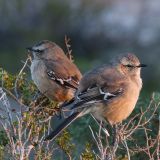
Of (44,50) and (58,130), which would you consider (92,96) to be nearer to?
(58,130)

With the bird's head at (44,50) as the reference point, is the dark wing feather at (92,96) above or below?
below

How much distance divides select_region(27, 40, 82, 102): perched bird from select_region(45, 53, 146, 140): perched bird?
2.91 ft

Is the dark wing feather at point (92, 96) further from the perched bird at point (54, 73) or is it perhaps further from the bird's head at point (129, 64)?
the perched bird at point (54, 73)

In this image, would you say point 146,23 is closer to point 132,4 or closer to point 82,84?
point 132,4

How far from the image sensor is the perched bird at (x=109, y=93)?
6.88m

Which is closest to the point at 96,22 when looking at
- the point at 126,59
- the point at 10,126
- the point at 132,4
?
the point at 132,4

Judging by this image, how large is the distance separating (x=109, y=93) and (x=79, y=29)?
13.5m

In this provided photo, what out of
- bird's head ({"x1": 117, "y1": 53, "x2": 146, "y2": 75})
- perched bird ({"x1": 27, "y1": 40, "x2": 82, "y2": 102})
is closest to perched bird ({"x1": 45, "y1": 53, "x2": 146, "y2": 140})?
bird's head ({"x1": 117, "y1": 53, "x2": 146, "y2": 75})

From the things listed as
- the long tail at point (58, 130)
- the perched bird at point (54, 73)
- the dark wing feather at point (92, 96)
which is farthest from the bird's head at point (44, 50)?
the long tail at point (58, 130)

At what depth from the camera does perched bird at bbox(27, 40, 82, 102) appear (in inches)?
320

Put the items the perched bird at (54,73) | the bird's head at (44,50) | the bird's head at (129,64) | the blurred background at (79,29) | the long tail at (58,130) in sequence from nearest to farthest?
the long tail at (58,130) < the bird's head at (129,64) < the perched bird at (54,73) < the bird's head at (44,50) < the blurred background at (79,29)

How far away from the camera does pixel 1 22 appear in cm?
2081

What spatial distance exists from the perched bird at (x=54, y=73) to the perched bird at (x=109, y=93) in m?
0.89

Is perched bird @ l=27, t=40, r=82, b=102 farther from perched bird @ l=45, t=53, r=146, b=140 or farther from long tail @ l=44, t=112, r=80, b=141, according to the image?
long tail @ l=44, t=112, r=80, b=141
